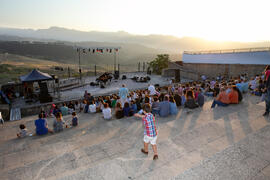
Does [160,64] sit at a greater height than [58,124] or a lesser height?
greater

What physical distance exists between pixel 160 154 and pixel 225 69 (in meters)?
23.2

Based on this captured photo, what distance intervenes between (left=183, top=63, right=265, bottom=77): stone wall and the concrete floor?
17.5 m

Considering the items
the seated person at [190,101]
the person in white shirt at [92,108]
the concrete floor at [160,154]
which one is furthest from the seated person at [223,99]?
the person in white shirt at [92,108]

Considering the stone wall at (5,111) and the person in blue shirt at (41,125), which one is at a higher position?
the person in blue shirt at (41,125)

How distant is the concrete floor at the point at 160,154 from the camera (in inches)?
123

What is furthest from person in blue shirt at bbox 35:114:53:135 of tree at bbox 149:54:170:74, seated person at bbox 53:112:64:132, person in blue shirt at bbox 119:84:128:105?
tree at bbox 149:54:170:74

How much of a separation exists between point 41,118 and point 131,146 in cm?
418

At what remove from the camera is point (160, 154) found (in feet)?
13.0

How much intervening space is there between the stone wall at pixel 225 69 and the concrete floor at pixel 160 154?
57.3 ft

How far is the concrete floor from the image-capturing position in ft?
10.2

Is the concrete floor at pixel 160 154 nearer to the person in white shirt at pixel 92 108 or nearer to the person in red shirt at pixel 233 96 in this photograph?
the person in red shirt at pixel 233 96

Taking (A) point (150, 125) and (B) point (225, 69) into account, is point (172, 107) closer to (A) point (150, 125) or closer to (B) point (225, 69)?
(A) point (150, 125)

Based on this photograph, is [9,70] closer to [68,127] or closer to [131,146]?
[68,127]

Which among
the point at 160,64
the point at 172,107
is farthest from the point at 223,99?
the point at 160,64
